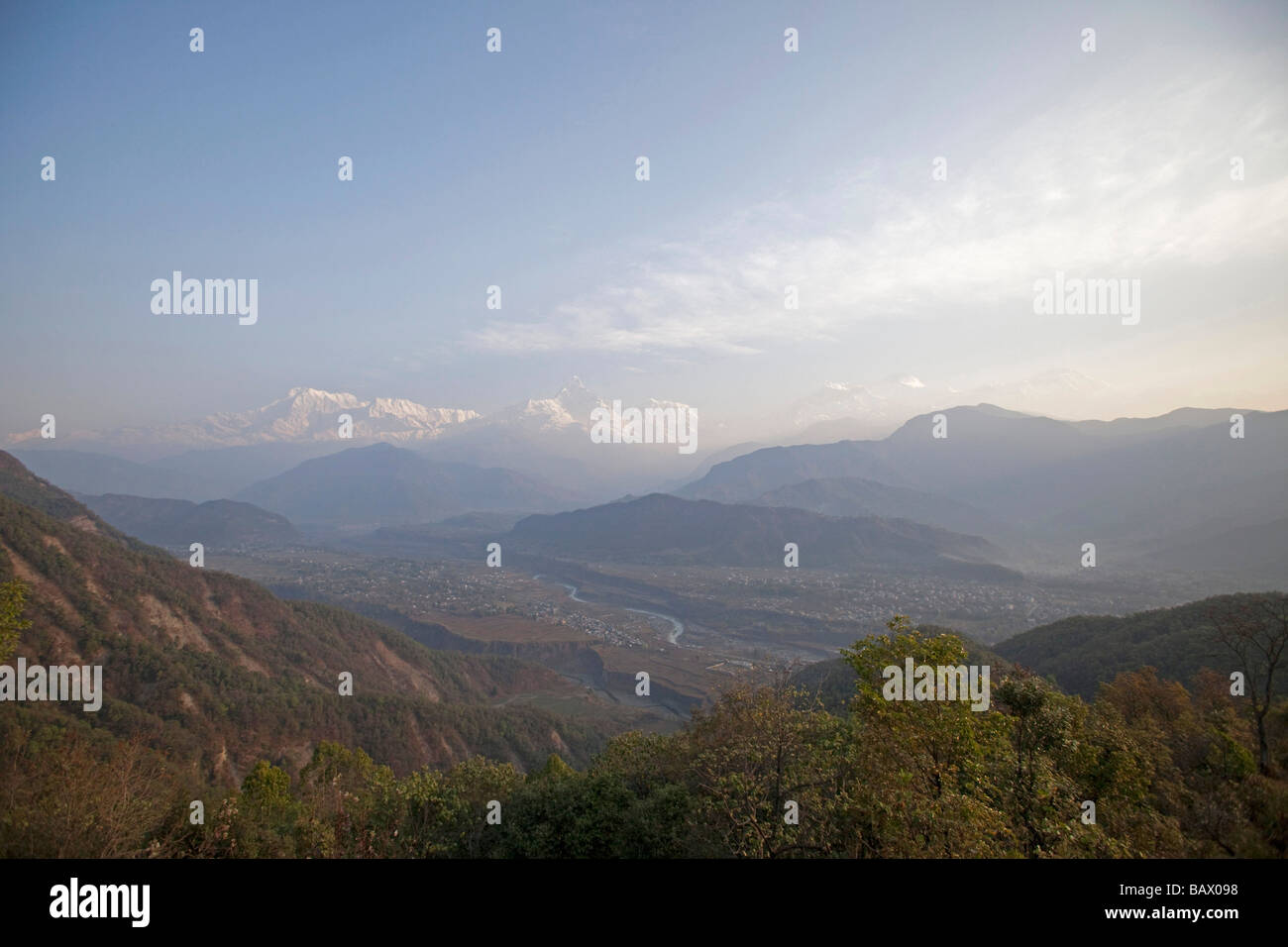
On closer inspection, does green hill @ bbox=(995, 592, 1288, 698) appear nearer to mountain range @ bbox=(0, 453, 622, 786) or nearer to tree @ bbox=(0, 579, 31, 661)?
mountain range @ bbox=(0, 453, 622, 786)

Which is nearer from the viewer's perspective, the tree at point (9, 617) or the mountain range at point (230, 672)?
the tree at point (9, 617)

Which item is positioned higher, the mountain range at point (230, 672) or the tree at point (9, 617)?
the tree at point (9, 617)

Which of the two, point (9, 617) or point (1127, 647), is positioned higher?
point (9, 617)

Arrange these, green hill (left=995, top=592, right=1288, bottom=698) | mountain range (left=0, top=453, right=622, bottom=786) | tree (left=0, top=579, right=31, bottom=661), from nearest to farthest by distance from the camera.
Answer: tree (left=0, top=579, right=31, bottom=661) → green hill (left=995, top=592, right=1288, bottom=698) → mountain range (left=0, top=453, right=622, bottom=786)

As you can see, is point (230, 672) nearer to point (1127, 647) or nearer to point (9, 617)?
point (9, 617)

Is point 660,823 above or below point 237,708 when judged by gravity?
above

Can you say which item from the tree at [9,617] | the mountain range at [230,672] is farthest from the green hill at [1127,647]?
the tree at [9,617]

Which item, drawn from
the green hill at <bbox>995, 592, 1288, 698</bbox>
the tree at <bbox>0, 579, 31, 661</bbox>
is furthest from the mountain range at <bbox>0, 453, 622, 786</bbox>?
the green hill at <bbox>995, 592, 1288, 698</bbox>

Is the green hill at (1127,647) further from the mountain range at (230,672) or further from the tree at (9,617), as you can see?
the tree at (9,617)

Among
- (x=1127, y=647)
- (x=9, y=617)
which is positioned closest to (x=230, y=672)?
(x=9, y=617)
